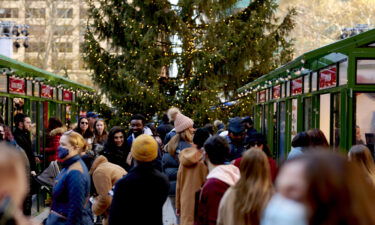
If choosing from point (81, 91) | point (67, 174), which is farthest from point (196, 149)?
point (81, 91)

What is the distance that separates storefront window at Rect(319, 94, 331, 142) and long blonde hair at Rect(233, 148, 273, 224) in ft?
27.9

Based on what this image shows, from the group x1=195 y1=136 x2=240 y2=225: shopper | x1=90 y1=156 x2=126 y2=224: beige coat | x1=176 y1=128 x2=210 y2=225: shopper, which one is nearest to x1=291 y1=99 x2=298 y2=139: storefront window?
x1=176 y1=128 x2=210 y2=225: shopper

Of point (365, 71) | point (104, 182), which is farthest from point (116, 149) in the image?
point (365, 71)

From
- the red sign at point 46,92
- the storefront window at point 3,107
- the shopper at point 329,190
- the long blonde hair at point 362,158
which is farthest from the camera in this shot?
the red sign at point 46,92

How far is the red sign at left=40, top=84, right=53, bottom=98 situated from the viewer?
68.7 feet

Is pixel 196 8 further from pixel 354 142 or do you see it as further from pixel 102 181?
pixel 102 181

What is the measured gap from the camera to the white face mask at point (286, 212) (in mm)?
2490

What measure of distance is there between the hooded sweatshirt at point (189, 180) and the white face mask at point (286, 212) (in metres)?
5.35

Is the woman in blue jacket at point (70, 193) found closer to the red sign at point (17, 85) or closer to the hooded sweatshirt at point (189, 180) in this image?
the hooded sweatshirt at point (189, 180)

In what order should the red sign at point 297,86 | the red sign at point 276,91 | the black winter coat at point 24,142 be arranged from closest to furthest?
the black winter coat at point 24,142 < the red sign at point 297,86 < the red sign at point 276,91

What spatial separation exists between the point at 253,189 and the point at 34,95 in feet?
47.9

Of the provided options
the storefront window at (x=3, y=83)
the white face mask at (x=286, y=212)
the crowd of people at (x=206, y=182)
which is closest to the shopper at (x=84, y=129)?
the crowd of people at (x=206, y=182)

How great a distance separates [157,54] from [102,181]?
67.5ft

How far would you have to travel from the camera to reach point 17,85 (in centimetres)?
1677
